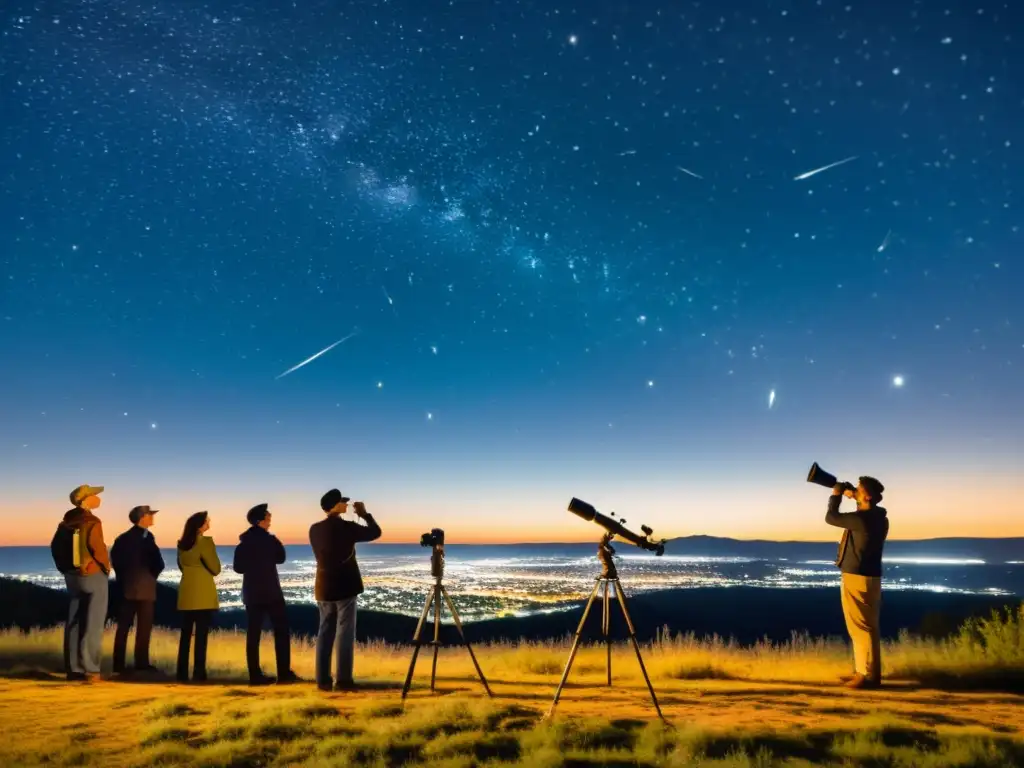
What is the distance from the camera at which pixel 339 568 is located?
903 cm

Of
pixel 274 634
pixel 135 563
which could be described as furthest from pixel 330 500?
pixel 135 563

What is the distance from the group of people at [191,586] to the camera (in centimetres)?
912

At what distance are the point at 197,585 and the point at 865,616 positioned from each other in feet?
28.2

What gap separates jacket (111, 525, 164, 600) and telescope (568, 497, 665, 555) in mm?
6200

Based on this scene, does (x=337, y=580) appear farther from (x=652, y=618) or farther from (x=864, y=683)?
(x=652, y=618)

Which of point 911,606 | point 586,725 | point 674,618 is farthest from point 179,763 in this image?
point 911,606

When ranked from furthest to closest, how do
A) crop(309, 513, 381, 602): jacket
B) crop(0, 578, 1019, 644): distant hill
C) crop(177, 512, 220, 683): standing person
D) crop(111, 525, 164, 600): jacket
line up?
crop(0, 578, 1019, 644): distant hill, crop(111, 525, 164, 600): jacket, crop(177, 512, 220, 683): standing person, crop(309, 513, 381, 602): jacket

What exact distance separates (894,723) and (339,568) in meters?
6.00

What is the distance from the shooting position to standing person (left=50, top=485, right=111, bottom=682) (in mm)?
10227

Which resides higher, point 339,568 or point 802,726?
point 339,568

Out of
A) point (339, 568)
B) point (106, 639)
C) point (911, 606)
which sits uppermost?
point (339, 568)

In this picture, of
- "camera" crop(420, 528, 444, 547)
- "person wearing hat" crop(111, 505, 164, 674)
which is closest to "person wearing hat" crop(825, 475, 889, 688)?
"camera" crop(420, 528, 444, 547)

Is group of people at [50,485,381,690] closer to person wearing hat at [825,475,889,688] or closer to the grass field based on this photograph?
the grass field

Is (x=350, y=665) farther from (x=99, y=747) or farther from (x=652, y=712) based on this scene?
(x=652, y=712)
